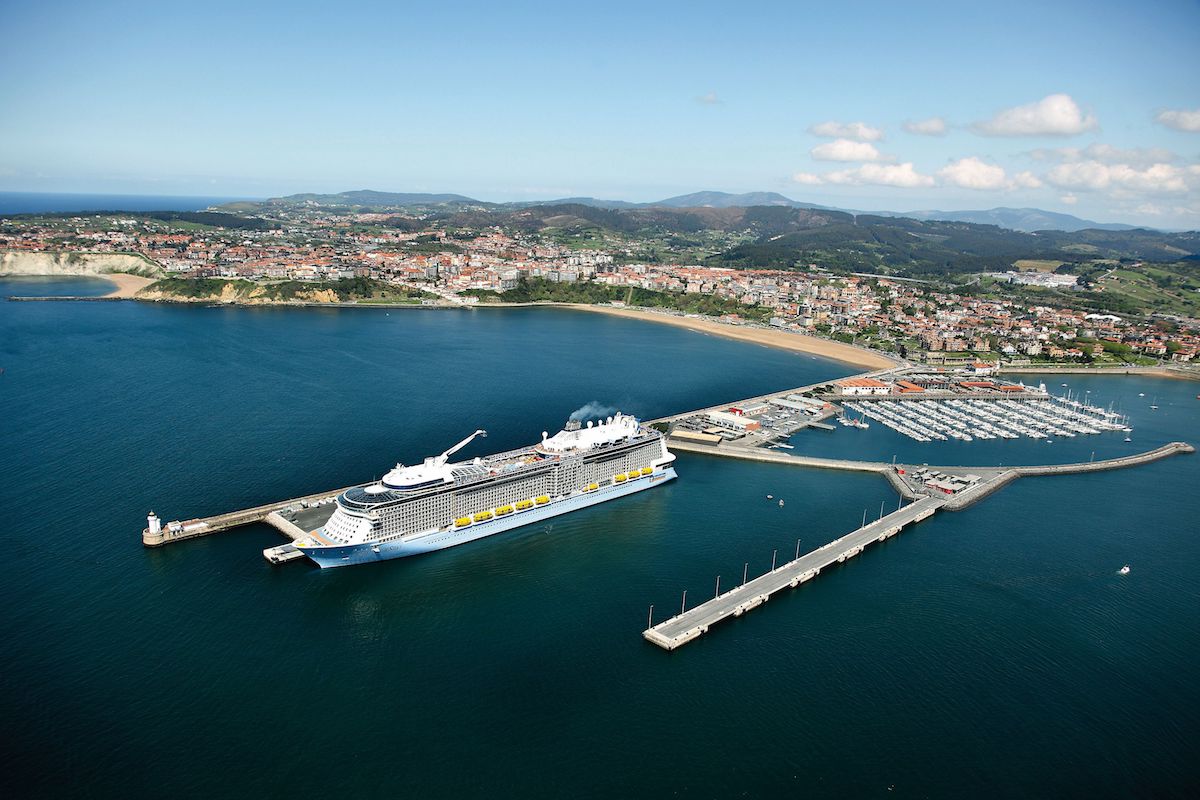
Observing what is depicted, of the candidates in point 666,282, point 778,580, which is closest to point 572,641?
point 778,580

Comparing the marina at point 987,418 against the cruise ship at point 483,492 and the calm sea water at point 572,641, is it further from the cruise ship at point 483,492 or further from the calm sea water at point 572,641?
the cruise ship at point 483,492

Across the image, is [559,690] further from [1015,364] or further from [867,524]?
[1015,364]

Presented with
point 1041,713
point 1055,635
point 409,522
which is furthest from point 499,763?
point 1055,635

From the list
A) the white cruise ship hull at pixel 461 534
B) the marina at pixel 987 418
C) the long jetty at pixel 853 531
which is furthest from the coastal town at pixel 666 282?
the white cruise ship hull at pixel 461 534

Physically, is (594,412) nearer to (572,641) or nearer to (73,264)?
(572,641)

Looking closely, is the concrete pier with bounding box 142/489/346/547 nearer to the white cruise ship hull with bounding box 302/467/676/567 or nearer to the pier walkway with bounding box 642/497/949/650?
the white cruise ship hull with bounding box 302/467/676/567

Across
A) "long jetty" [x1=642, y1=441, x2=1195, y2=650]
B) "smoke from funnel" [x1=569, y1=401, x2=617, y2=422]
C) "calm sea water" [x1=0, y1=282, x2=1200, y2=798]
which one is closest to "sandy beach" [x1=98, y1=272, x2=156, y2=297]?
"calm sea water" [x1=0, y1=282, x2=1200, y2=798]
